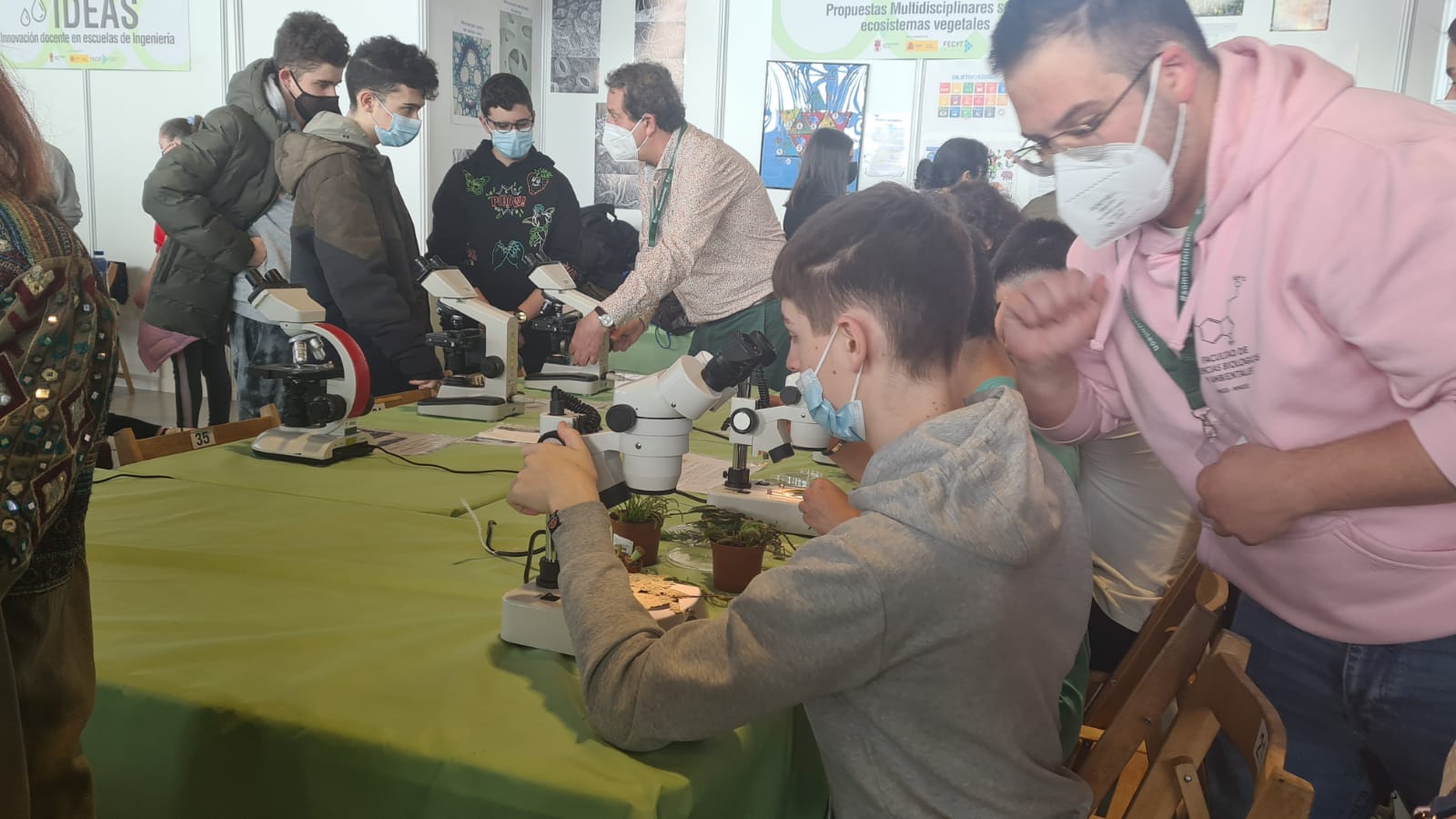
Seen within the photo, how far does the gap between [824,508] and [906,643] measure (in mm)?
601

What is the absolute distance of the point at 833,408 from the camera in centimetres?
117

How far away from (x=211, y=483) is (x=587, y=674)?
4.19ft

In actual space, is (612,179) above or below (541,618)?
above

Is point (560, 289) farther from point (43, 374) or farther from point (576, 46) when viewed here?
point (576, 46)

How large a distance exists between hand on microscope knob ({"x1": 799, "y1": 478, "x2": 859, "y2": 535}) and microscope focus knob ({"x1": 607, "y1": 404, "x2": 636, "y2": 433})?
14.5 inches

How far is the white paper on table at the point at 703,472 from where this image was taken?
2.11m

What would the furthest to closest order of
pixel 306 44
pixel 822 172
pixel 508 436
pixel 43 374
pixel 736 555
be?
pixel 822 172 → pixel 306 44 → pixel 508 436 → pixel 736 555 → pixel 43 374

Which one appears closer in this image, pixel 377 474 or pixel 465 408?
pixel 377 474

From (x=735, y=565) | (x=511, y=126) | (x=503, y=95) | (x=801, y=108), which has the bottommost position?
(x=735, y=565)

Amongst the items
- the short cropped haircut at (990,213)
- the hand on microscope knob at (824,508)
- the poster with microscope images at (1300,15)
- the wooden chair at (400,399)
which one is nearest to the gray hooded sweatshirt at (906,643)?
the hand on microscope knob at (824,508)

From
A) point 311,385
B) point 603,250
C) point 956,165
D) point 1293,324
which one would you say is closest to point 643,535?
point 1293,324

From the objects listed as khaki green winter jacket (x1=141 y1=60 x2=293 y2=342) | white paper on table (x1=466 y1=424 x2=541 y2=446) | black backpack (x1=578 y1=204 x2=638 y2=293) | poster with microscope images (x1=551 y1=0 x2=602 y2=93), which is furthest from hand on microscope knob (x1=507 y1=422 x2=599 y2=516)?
poster with microscope images (x1=551 y1=0 x2=602 y2=93)

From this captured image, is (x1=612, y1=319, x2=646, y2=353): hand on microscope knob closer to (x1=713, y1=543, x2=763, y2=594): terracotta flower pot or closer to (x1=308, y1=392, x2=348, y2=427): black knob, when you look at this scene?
(x1=308, y1=392, x2=348, y2=427): black knob

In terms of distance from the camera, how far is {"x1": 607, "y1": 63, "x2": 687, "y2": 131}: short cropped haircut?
330 cm
